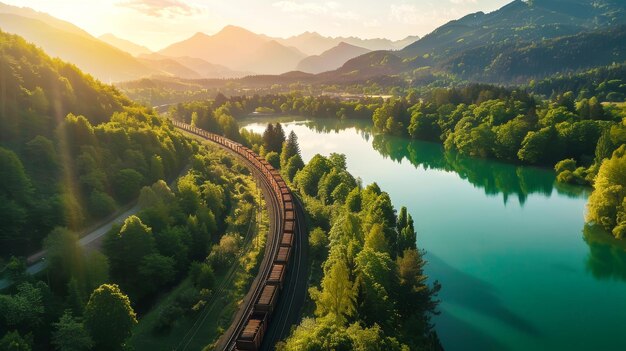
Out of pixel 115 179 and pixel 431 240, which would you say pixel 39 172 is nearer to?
pixel 115 179

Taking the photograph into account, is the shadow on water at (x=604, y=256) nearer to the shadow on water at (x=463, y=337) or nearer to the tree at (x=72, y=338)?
the shadow on water at (x=463, y=337)

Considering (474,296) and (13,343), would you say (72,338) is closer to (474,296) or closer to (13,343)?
(13,343)

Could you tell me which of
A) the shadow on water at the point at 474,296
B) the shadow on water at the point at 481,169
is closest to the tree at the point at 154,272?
the shadow on water at the point at 474,296

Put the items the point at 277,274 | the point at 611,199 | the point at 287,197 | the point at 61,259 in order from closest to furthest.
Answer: the point at 61,259 → the point at 277,274 → the point at 611,199 → the point at 287,197

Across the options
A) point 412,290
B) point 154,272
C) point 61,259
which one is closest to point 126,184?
point 154,272

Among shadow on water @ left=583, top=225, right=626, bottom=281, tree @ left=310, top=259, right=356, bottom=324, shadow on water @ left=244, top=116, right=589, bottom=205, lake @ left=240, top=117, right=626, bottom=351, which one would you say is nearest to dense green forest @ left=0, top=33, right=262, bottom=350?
tree @ left=310, top=259, right=356, bottom=324

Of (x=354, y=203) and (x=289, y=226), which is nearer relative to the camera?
(x=354, y=203)
